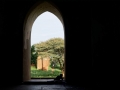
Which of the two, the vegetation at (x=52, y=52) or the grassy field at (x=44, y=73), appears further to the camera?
the vegetation at (x=52, y=52)

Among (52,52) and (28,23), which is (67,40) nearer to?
(28,23)

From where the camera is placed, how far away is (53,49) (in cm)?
2231

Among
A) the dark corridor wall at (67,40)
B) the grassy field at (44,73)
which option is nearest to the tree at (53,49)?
the grassy field at (44,73)

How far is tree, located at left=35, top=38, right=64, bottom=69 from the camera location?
21.8 metres

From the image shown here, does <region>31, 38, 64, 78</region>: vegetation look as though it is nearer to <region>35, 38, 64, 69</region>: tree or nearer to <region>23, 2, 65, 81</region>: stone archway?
<region>35, 38, 64, 69</region>: tree

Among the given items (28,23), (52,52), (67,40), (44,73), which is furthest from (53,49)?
(67,40)

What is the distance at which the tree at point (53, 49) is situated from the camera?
21.8 meters

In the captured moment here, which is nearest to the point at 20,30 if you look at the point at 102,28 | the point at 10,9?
the point at 10,9

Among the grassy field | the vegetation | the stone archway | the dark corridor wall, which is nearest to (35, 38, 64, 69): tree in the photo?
the vegetation

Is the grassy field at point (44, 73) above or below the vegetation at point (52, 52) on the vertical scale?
below

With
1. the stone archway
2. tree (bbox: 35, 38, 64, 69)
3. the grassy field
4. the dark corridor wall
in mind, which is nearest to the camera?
the dark corridor wall

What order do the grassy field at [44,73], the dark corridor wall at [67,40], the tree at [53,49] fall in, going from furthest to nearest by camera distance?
the tree at [53,49] < the grassy field at [44,73] < the dark corridor wall at [67,40]

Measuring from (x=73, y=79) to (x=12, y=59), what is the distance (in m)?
2.25

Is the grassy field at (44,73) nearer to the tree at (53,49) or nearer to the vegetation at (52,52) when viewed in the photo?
the vegetation at (52,52)
